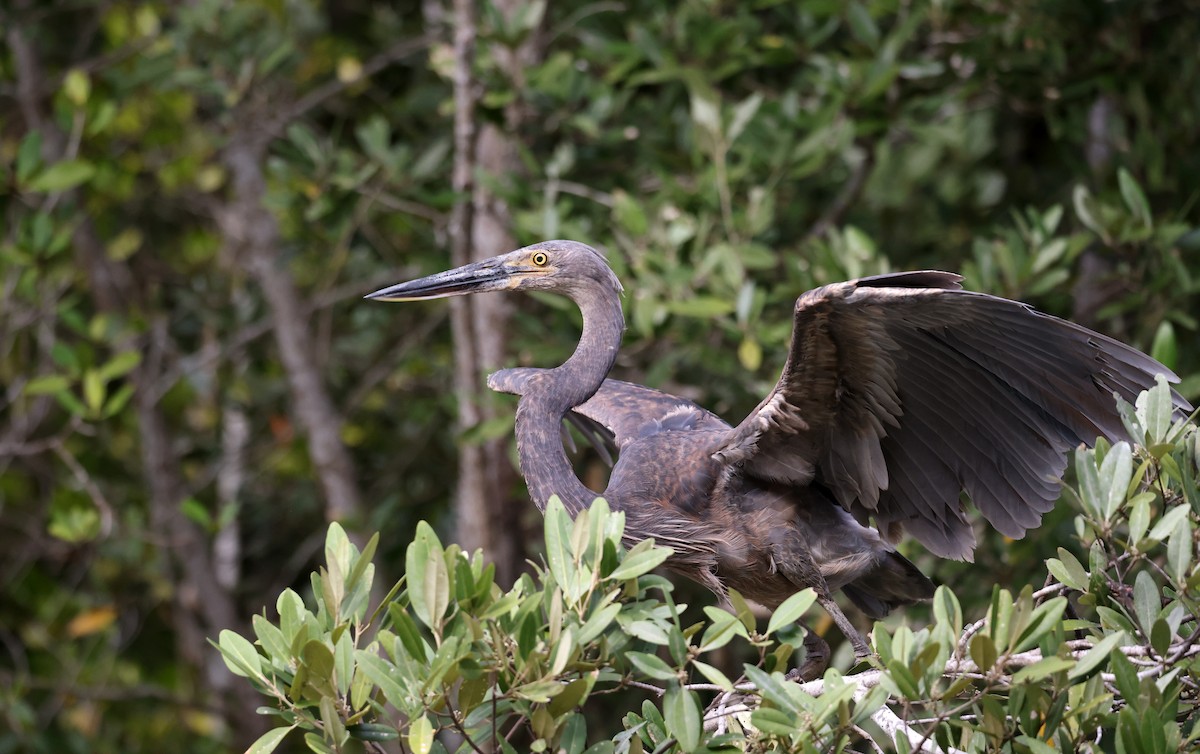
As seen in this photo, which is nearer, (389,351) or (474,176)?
(474,176)

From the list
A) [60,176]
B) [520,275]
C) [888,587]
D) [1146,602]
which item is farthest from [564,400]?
[60,176]

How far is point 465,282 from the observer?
13.5 ft

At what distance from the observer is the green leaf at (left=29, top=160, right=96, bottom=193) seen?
533cm

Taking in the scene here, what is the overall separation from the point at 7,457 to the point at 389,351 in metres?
1.89

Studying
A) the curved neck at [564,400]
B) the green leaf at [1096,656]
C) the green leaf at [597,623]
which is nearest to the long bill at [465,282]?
the curved neck at [564,400]

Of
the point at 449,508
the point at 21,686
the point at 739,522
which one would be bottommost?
the point at 21,686

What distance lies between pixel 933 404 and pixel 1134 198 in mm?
1367

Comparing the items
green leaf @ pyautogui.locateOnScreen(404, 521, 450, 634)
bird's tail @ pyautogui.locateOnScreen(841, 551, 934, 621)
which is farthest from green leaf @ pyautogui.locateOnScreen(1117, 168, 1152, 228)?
green leaf @ pyautogui.locateOnScreen(404, 521, 450, 634)

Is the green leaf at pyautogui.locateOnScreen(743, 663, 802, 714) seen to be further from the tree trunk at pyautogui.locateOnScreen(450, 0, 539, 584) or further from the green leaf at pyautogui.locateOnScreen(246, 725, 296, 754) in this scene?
the tree trunk at pyautogui.locateOnScreen(450, 0, 539, 584)

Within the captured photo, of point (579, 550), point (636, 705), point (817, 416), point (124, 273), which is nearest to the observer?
point (579, 550)

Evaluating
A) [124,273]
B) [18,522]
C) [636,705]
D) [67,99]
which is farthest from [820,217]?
[18,522]

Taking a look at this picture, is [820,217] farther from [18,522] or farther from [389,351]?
[18,522]

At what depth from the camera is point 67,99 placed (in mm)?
5875

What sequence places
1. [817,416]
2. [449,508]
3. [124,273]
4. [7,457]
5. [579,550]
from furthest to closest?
[124,273] < [449,508] < [7,457] < [817,416] < [579,550]
